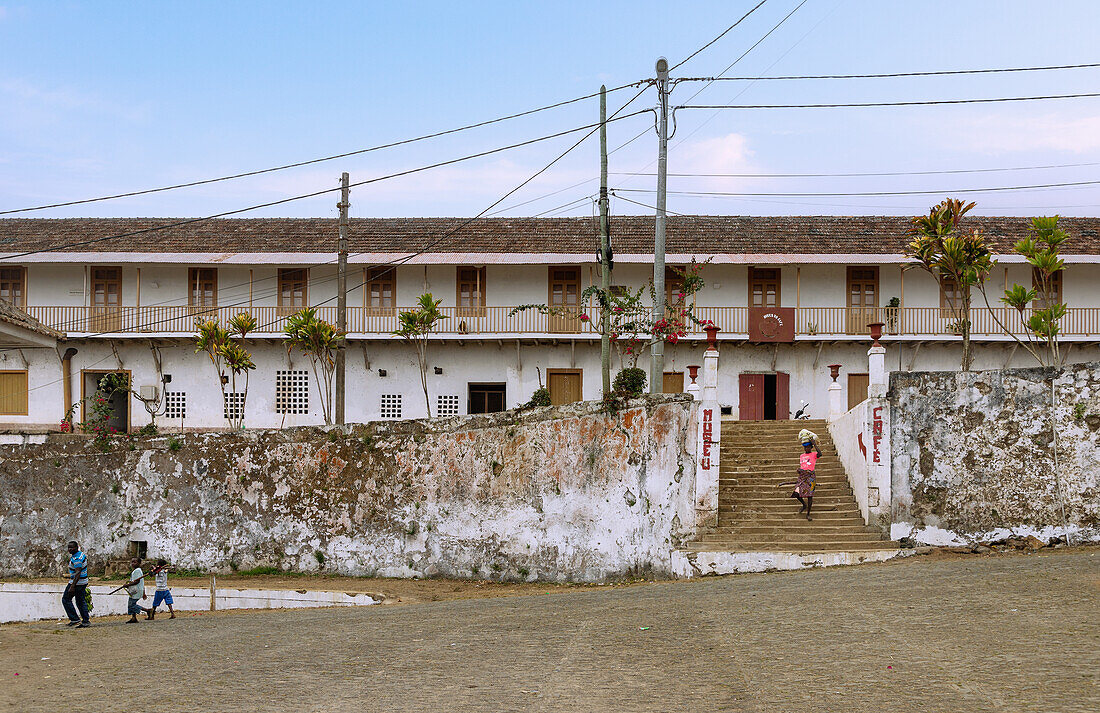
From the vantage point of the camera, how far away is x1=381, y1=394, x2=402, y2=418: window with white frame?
84.8 ft

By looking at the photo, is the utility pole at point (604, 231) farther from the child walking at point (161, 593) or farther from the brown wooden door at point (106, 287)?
the brown wooden door at point (106, 287)

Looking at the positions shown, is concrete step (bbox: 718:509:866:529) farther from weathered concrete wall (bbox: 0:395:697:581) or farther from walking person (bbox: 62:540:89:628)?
walking person (bbox: 62:540:89:628)

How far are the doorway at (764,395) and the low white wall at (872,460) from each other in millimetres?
9082

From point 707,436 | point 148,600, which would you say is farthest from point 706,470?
point 148,600

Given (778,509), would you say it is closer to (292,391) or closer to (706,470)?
(706,470)

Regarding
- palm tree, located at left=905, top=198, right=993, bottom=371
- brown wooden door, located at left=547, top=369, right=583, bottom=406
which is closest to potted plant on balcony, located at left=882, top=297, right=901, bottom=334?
palm tree, located at left=905, top=198, right=993, bottom=371

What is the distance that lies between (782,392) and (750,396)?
0.79 metres

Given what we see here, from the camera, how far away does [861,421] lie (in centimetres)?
1554

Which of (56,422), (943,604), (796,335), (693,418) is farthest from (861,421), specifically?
(56,422)

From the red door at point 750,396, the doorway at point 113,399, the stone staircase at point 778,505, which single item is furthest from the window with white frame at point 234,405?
the stone staircase at point 778,505

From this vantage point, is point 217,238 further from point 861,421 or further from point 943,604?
point 943,604

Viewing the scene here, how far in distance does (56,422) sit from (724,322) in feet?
56.2

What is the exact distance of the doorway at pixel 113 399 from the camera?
2577cm

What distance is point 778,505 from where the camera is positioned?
16031mm
